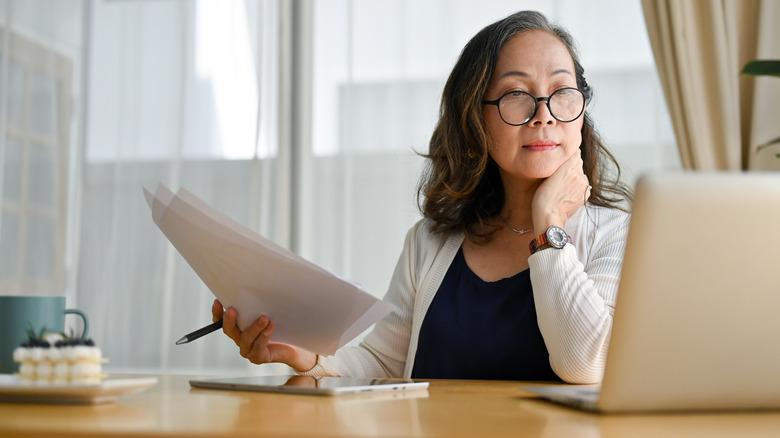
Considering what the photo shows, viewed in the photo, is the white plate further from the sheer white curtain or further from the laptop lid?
the sheer white curtain

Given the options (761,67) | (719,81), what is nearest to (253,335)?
(761,67)

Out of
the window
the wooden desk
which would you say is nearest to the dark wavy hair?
the wooden desk

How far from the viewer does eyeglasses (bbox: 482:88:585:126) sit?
154cm

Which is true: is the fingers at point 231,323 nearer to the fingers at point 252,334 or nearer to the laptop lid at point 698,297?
the fingers at point 252,334

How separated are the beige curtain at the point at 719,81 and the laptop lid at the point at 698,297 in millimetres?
2040

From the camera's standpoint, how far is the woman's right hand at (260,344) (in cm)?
123

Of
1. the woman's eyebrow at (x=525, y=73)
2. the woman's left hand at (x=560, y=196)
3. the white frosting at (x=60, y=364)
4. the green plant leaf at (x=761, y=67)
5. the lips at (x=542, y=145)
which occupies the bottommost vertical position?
the white frosting at (x=60, y=364)

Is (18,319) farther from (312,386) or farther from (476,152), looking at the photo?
(476,152)

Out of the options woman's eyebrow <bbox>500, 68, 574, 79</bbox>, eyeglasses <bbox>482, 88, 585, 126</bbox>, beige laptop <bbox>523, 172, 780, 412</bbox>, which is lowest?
beige laptop <bbox>523, 172, 780, 412</bbox>

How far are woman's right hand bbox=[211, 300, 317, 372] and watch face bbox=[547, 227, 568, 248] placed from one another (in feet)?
1.60

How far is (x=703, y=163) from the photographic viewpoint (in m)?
2.51

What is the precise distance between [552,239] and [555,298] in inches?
4.9

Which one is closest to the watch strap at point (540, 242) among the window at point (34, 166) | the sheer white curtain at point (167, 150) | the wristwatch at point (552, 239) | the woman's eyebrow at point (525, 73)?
the wristwatch at point (552, 239)

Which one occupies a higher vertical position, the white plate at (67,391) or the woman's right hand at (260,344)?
the white plate at (67,391)
